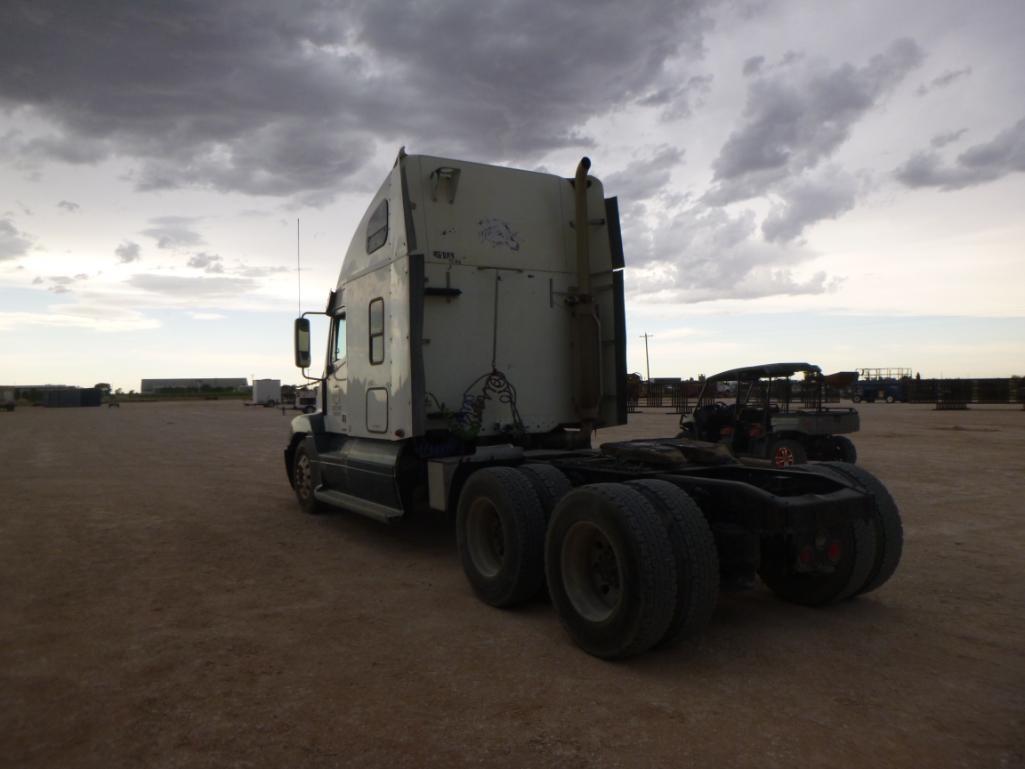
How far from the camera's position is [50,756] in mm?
3268

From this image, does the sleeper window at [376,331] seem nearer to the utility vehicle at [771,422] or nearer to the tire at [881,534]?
the tire at [881,534]

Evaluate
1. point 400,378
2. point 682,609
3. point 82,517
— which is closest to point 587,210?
point 400,378

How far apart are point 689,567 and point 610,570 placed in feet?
2.03

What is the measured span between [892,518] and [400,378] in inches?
169

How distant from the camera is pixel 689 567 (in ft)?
13.6

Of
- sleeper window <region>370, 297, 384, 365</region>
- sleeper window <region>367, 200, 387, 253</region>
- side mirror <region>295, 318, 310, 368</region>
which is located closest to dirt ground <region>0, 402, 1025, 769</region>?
sleeper window <region>370, 297, 384, 365</region>

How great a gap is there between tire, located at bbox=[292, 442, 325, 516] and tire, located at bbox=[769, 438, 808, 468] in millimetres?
7134

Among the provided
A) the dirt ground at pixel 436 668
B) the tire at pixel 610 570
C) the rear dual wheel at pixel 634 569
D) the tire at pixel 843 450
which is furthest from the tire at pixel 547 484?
the tire at pixel 843 450

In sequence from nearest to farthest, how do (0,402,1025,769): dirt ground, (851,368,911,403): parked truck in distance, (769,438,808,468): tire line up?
(0,402,1025,769): dirt ground < (769,438,808,468): tire < (851,368,911,403): parked truck in distance

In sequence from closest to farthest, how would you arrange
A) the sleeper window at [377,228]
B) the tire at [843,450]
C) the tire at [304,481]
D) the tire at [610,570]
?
the tire at [610,570] → the sleeper window at [377,228] → the tire at [304,481] → the tire at [843,450]

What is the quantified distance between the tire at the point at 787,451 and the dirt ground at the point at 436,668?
3.76 m

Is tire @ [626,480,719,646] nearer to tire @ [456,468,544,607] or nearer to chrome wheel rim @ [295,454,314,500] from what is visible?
tire @ [456,468,544,607]

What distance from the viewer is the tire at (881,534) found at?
5.07 metres

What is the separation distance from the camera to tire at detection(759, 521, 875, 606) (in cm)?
498
